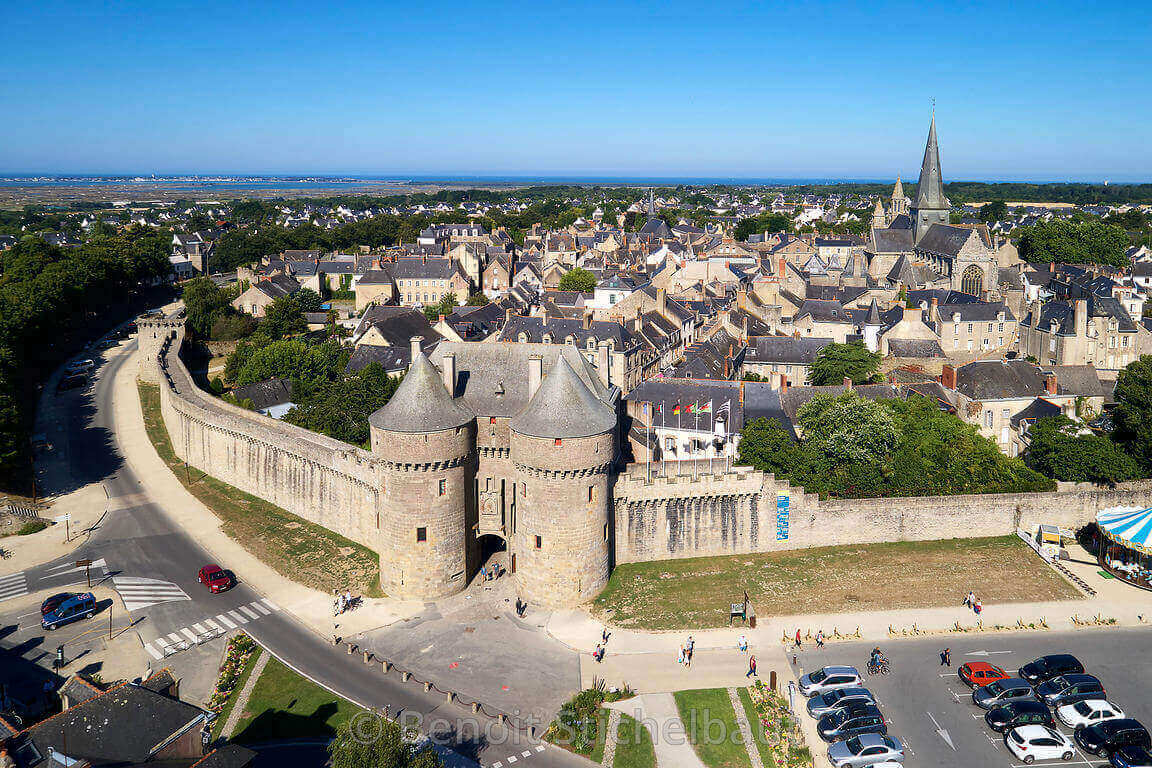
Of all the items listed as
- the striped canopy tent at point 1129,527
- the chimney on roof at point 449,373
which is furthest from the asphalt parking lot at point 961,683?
the chimney on roof at point 449,373

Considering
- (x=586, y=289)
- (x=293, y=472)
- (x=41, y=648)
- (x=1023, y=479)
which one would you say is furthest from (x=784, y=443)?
(x=586, y=289)

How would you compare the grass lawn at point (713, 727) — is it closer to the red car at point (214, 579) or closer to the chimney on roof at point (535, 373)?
the chimney on roof at point (535, 373)

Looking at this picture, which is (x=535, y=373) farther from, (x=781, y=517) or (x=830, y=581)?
(x=830, y=581)

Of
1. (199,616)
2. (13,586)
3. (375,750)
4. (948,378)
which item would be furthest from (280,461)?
(948,378)

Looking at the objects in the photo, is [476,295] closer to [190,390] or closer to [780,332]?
[780,332]

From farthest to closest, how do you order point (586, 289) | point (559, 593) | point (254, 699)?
point (586, 289) → point (559, 593) → point (254, 699)
